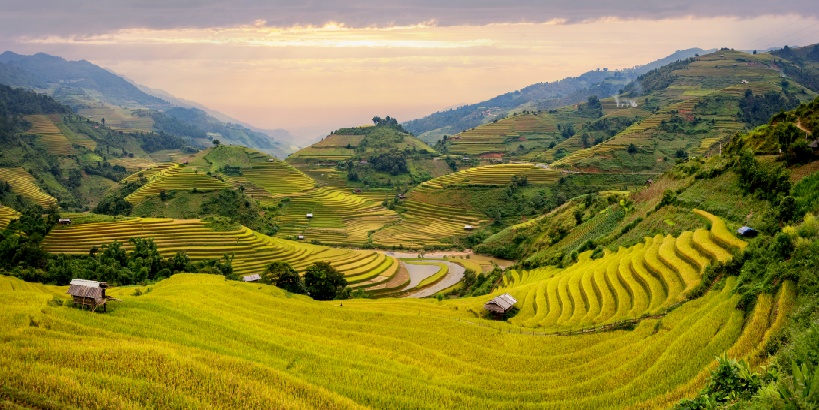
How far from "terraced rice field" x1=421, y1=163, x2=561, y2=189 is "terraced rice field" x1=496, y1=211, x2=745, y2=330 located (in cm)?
4909

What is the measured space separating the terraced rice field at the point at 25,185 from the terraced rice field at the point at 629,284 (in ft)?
246

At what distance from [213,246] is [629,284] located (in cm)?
3707

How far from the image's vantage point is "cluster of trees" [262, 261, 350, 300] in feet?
109

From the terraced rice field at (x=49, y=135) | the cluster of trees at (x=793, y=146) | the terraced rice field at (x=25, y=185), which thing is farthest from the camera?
the terraced rice field at (x=49, y=135)

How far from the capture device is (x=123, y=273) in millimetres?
35469

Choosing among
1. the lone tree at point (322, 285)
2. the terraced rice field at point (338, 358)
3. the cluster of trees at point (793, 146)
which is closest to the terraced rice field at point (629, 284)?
the terraced rice field at point (338, 358)

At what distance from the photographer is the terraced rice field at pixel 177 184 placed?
2672 inches

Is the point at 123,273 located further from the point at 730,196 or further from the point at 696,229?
the point at 730,196

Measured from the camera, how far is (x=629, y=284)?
73.5ft

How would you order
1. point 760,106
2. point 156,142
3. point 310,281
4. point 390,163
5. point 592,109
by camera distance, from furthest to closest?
point 156,142, point 592,109, point 390,163, point 760,106, point 310,281

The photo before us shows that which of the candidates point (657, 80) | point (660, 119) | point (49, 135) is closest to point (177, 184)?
point (49, 135)

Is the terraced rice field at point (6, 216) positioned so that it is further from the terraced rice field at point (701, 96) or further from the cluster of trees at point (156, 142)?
the cluster of trees at point (156, 142)

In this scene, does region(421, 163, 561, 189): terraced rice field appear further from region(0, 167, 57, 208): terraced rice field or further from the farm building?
region(0, 167, 57, 208): terraced rice field

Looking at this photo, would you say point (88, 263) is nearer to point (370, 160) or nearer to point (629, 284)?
point (629, 284)
